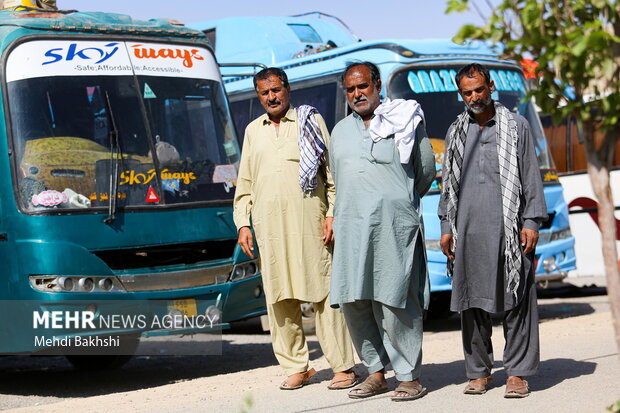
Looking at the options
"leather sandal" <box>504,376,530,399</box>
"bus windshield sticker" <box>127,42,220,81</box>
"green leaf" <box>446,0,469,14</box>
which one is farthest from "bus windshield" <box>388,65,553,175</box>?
"green leaf" <box>446,0,469,14</box>

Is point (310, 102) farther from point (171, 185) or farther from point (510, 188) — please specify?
point (510, 188)

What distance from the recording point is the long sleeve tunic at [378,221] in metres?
6.16

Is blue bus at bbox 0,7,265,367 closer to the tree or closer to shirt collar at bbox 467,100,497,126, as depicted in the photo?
shirt collar at bbox 467,100,497,126

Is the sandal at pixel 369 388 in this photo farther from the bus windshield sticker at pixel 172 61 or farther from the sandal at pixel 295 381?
the bus windshield sticker at pixel 172 61

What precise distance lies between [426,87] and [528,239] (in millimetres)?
4659

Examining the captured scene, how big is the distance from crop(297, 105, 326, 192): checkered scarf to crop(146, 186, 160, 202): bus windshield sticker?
174 centimetres

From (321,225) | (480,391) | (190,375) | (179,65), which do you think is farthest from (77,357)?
(480,391)

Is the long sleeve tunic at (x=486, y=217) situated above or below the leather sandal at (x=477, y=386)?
above

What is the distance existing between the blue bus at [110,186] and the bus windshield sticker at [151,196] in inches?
0.4

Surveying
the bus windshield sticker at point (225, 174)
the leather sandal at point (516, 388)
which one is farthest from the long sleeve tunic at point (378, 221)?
the bus windshield sticker at point (225, 174)

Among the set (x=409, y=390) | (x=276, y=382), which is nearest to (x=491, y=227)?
(x=409, y=390)

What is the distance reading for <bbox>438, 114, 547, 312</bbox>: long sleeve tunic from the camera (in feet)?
20.1

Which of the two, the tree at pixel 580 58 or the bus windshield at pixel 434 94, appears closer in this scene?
the tree at pixel 580 58

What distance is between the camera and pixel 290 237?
6.91 metres
